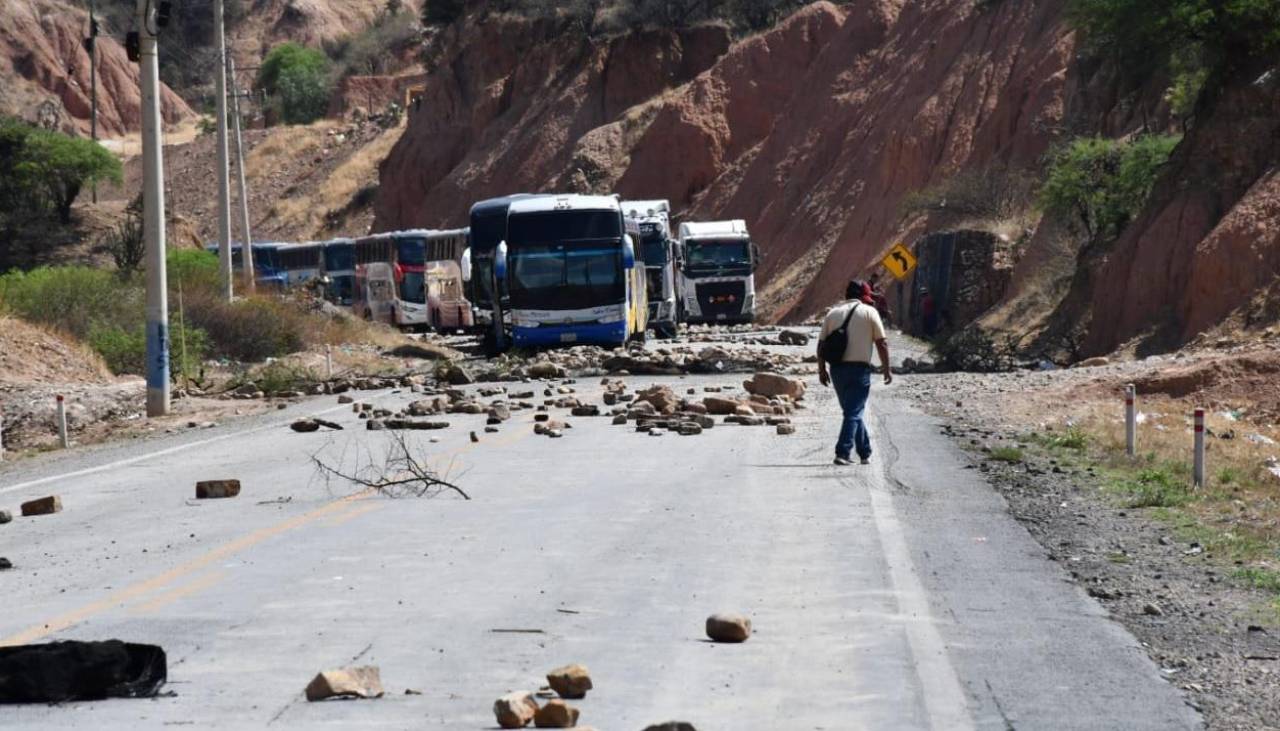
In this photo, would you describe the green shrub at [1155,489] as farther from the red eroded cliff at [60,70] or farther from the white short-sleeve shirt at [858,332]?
the red eroded cliff at [60,70]

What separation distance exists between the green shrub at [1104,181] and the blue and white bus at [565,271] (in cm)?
1129

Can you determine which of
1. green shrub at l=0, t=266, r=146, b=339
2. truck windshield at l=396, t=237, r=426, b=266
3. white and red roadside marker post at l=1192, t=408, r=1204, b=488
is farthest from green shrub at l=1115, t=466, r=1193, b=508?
truck windshield at l=396, t=237, r=426, b=266

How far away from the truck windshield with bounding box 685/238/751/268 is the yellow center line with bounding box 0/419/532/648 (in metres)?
48.4

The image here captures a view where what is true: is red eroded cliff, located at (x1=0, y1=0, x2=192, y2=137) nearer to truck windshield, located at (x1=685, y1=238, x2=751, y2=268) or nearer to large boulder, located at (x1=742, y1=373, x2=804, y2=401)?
truck windshield, located at (x1=685, y1=238, x2=751, y2=268)

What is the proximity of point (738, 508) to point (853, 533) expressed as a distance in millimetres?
1676

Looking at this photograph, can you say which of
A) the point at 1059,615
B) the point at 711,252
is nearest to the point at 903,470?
the point at 1059,615

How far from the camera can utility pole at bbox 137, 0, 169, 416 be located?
27.2 meters

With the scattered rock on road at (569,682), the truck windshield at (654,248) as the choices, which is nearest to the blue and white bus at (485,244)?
the truck windshield at (654,248)

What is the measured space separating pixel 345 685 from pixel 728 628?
202cm

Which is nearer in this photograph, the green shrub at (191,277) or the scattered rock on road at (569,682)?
the scattered rock on road at (569,682)

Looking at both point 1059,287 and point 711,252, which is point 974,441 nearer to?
point 1059,287

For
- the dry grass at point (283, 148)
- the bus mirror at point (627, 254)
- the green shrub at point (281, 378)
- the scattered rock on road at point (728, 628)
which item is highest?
the dry grass at point (283, 148)

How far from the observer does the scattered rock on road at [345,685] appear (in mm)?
7336

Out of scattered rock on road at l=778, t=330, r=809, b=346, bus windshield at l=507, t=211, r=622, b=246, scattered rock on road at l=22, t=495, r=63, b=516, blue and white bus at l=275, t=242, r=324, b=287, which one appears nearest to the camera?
scattered rock on road at l=22, t=495, r=63, b=516
